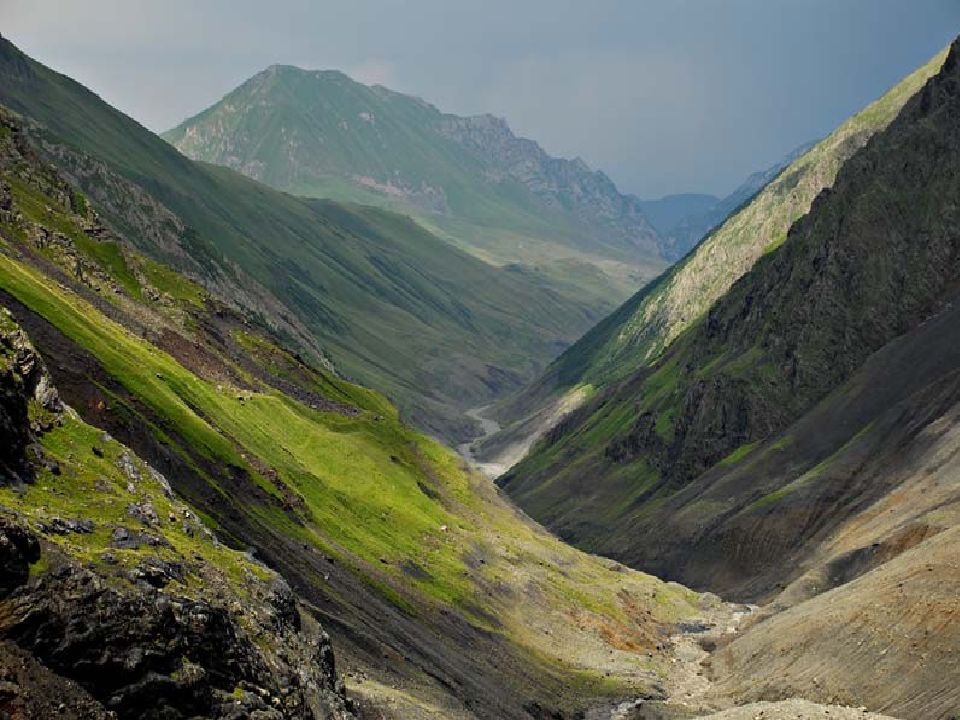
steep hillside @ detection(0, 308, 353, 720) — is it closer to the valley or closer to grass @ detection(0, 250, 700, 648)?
the valley

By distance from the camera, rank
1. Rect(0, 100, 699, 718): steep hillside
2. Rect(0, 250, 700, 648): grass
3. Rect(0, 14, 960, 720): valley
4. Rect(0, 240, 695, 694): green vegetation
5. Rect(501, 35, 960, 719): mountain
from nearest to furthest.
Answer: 1. Rect(0, 14, 960, 720): valley
2. Rect(0, 100, 699, 718): steep hillside
3. Rect(0, 240, 695, 694): green vegetation
4. Rect(0, 250, 700, 648): grass
5. Rect(501, 35, 960, 719): mountain

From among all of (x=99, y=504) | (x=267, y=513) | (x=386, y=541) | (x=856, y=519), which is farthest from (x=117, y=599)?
(x=856, y=519)

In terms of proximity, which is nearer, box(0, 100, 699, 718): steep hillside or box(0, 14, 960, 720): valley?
box(0, 14, 960, 720): valley

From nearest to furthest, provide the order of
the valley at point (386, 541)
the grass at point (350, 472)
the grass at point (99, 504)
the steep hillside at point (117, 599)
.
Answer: the steep hillside at point (117, 599), the valley at point (386, 541), the grass at point (99, 504), the grass at point (350, 472)

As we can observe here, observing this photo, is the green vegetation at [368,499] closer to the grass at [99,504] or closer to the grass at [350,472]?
the grass at [99,504]

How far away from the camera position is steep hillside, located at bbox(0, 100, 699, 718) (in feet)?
136

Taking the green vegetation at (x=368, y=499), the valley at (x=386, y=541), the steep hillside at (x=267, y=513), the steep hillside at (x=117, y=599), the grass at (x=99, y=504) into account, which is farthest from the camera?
the green vegetation at (x=368, y=499)

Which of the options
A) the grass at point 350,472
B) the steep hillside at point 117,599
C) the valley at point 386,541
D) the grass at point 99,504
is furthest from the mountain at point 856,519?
the grass at point 99,504

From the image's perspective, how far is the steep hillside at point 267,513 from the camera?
136 ft

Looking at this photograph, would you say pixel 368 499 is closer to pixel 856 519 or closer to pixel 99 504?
pixel 856 519

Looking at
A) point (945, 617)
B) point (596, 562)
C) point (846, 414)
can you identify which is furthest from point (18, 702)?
point (846, 414)

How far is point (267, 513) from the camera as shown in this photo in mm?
80875

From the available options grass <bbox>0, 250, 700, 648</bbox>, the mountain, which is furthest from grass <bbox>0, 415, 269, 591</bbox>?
the mountain

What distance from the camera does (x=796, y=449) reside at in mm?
178875
